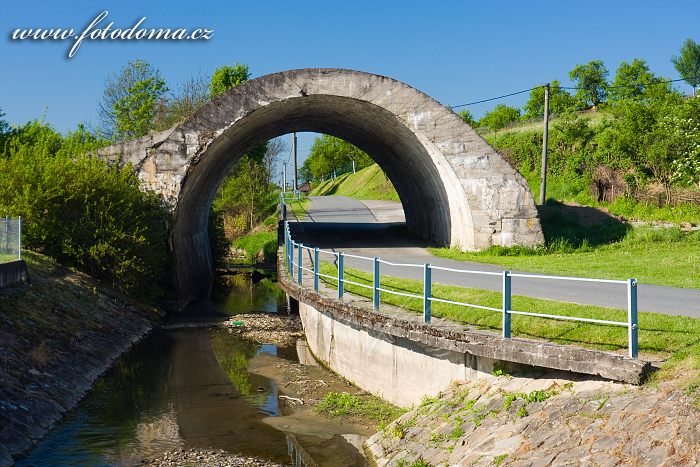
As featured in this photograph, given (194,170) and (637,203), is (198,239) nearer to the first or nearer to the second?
(194,170)

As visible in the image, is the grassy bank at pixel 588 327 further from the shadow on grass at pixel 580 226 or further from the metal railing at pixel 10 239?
the shadow on grass at pixel 580 226

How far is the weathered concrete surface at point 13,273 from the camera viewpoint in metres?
17.8

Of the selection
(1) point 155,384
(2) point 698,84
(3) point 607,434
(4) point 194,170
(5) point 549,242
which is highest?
(2) point 698,84

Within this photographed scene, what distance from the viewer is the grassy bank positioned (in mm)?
8836

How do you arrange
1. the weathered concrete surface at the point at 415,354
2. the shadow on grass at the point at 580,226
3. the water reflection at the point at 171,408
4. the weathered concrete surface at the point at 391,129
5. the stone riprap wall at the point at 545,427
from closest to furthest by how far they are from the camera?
the stone riprap wall at the point at 545,427 → the weathered concrete surface at the point at 415,354 → the water reflection at the point at 171,408 → the weathered concrete surface at the point at 391,129 → the shadow on grass at the point at 580,226

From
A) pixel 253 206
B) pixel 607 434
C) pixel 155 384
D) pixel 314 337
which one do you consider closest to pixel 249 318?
pixel 314 337

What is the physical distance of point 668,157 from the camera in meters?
35.1

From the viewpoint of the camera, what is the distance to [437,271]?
19719mm

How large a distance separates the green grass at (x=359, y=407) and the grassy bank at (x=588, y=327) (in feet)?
5.93

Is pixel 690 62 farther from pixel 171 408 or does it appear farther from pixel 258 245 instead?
pixel 171 408

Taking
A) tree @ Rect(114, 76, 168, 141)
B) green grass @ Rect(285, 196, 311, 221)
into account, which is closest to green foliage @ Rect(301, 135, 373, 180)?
green grass @ Rect(285, 196, 311, 221)

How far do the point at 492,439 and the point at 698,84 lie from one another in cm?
8830

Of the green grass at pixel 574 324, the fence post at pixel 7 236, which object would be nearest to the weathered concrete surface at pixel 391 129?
the fence post at pixel 7 236

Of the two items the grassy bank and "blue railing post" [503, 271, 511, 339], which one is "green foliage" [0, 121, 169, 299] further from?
"blue railing post" [503, 271, 511, 339]
